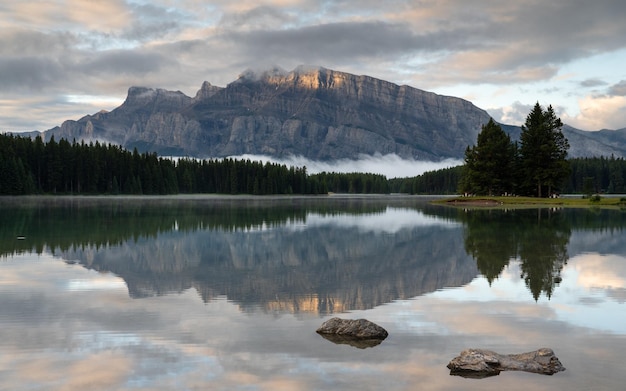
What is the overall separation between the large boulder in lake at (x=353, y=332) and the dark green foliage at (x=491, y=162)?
103780mm

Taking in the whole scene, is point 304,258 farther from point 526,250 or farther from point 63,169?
point 63,169

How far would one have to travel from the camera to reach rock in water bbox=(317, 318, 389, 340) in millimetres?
14439

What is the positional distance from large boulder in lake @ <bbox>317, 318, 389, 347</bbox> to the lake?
40 cm

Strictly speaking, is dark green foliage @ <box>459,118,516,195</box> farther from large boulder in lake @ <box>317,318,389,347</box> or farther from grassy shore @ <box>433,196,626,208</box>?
large boulder in lake @ <box>317,318,389,347</box>

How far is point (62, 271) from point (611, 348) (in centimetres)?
2228

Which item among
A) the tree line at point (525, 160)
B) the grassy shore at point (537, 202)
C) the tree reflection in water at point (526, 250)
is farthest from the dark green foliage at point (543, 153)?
the tree reflection in water at point (526, 250)

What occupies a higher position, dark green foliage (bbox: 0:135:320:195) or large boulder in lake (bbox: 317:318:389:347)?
dark green foliage (bbox: 0:135:320:195)

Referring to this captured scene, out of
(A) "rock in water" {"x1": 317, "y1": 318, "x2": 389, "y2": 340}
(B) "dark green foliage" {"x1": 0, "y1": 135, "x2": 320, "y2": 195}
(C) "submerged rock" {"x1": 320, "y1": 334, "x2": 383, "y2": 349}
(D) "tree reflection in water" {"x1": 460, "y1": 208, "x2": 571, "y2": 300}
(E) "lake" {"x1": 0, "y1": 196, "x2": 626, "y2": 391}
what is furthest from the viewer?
(B) "dark green foliage" {"x1": 0, "y1": 135, "x2": 320, "y2": 195}

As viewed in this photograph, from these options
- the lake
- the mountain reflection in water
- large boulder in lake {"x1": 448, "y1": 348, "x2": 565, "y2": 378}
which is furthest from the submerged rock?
the mountain reflection in water

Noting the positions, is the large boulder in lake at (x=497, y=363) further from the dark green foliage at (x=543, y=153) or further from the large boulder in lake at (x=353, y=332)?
the dark green foliage at (x=543, y=153)

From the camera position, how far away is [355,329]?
14555 mm

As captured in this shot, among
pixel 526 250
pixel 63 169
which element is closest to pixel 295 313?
pixel 526 250

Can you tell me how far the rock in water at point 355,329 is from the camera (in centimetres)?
1444

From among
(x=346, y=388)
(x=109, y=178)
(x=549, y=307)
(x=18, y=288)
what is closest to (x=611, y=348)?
(x=549, y=307)
